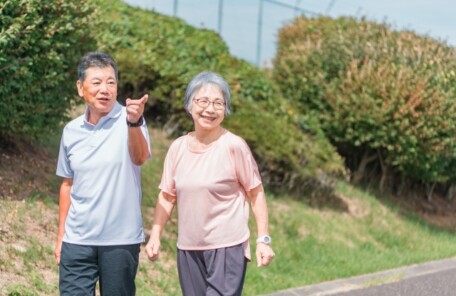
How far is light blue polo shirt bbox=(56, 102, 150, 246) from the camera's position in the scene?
3.44 meters

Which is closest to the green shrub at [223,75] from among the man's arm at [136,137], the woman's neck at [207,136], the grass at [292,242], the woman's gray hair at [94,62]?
the grass at [292,242]

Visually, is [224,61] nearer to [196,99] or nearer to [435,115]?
[435,115]

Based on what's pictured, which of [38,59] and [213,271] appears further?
[38,59]

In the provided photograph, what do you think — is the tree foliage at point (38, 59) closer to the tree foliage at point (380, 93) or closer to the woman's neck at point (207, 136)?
the woman's neck at point (207, 136)

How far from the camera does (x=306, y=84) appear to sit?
37.2ft

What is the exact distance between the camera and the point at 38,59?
6.09m

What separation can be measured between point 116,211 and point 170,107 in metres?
5.99

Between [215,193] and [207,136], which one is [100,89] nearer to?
[207,136]

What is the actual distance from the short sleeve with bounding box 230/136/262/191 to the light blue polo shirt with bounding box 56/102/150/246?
1.43ft

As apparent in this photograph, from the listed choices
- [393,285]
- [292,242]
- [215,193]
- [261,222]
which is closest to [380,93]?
[292,242]

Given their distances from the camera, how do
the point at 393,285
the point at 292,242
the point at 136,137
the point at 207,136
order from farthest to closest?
the point at 292,242 < the point at 393,285 < the point at 207,136 < the point at 136,137

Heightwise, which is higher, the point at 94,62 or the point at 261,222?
the point at 94,62

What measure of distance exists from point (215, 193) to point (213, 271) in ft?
1.26

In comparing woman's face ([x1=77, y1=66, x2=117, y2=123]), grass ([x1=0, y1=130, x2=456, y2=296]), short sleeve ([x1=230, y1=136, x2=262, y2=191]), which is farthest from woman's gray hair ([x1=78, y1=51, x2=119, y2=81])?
grass ([x1=0, y1=130, x2=456, y2=296])
